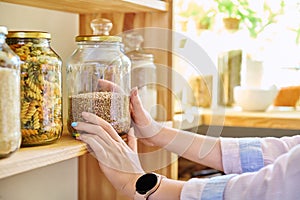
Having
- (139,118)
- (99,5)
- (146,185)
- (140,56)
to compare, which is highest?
(99,5)

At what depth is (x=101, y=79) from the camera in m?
1.01

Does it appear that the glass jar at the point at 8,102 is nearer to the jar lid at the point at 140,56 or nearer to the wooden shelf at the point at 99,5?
the wooden shelf at the point at 99,5

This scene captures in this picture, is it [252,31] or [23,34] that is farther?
[252,31]

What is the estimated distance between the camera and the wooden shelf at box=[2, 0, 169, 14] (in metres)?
1.05

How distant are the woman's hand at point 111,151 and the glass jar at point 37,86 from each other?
70mm

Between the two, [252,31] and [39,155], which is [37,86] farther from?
[252,31]

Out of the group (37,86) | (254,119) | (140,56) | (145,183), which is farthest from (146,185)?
(254,119)

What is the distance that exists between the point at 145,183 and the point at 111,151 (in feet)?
0.29

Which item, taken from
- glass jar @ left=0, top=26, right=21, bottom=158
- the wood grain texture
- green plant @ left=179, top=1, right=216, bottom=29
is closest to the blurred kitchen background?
green plant @ left=179, top=1, right=216, bottom=29

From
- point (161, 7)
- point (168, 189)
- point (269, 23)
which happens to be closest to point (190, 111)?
point (161, 7)

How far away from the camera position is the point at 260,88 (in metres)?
1.90

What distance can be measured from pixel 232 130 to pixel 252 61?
27cm

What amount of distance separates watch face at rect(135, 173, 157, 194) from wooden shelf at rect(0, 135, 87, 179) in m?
0.12

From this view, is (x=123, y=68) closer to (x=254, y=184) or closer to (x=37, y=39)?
(x=37, y=39)
